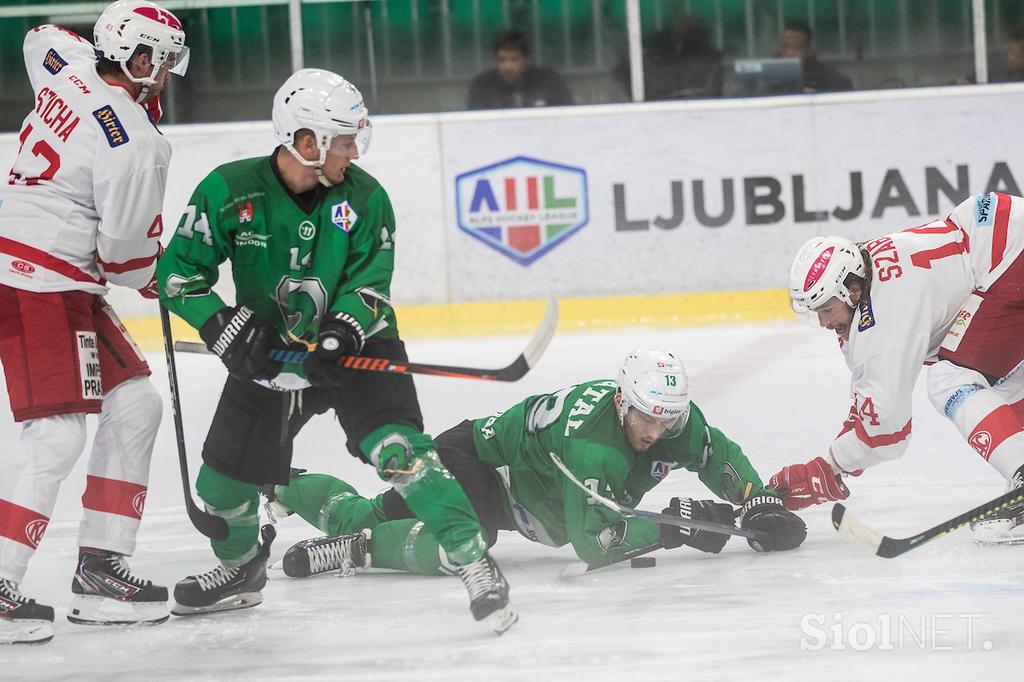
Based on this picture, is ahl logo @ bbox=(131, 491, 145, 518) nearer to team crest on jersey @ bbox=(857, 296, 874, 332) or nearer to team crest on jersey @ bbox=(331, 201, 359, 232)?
team crest on jersey @ bbox=(331, 201, 359, 232)

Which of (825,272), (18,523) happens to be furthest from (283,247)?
(825,272)

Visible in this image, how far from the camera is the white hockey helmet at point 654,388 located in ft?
10.6

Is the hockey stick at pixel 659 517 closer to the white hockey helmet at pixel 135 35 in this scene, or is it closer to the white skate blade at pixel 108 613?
the white skate blade at pixel 108 613

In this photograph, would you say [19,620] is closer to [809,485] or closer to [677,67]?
[809,485]

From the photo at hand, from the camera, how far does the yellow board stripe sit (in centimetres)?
763

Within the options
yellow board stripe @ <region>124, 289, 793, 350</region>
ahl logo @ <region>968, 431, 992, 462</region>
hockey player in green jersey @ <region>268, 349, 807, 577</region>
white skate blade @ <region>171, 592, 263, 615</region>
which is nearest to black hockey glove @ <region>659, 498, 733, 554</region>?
hockey player in green jersey @ <region>268, 349, 807, 577</region>

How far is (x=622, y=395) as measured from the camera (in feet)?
10.9

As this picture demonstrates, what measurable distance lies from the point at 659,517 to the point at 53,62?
5.92 ft

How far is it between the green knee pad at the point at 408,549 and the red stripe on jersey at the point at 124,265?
35.1 inches

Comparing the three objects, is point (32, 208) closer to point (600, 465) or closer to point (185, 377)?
point (600, 465)

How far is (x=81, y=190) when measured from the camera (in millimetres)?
3174

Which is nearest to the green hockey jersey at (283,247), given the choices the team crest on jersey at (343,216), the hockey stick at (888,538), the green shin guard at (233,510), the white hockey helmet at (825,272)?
the team crest on jersey at (343,216)

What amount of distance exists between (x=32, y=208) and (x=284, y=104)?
2.19ft

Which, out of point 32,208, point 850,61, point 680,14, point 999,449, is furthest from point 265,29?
point 999,449
